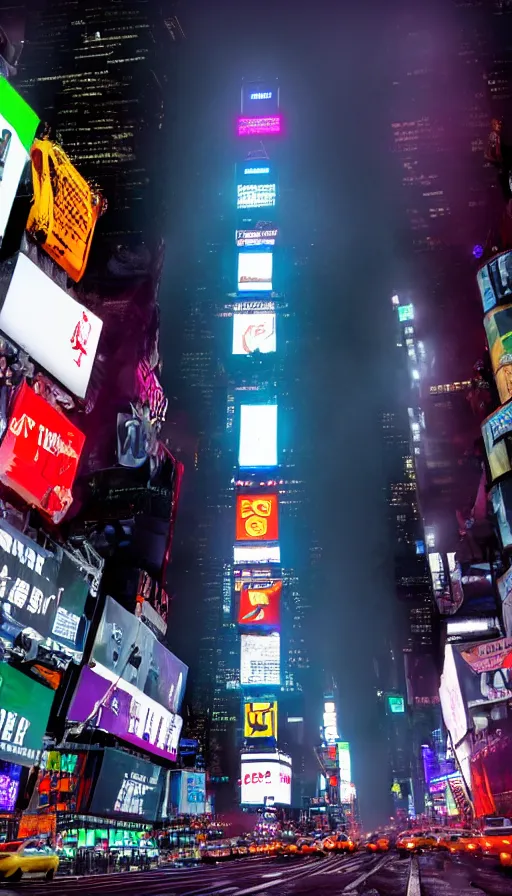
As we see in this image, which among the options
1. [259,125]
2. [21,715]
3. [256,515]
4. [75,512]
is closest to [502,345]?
[256,515]

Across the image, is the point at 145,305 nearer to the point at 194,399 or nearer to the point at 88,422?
the point at 88,422

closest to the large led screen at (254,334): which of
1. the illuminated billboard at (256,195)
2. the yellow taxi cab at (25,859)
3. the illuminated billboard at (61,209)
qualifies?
the illuminated billboard at (256,195)

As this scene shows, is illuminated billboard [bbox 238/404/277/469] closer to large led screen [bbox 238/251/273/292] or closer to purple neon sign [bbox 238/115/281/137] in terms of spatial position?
large led screen [bbox 238/251/273/292]

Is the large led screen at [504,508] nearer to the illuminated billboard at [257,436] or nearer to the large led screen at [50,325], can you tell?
the illuminated billboard at [257,436]

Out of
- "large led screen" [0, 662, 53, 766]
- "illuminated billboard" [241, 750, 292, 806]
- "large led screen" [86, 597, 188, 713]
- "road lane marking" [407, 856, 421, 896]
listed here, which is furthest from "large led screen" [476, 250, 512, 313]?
"illuminated billboard" [241, 750, 292, 806]

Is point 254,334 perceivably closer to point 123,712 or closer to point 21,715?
point 123,712
